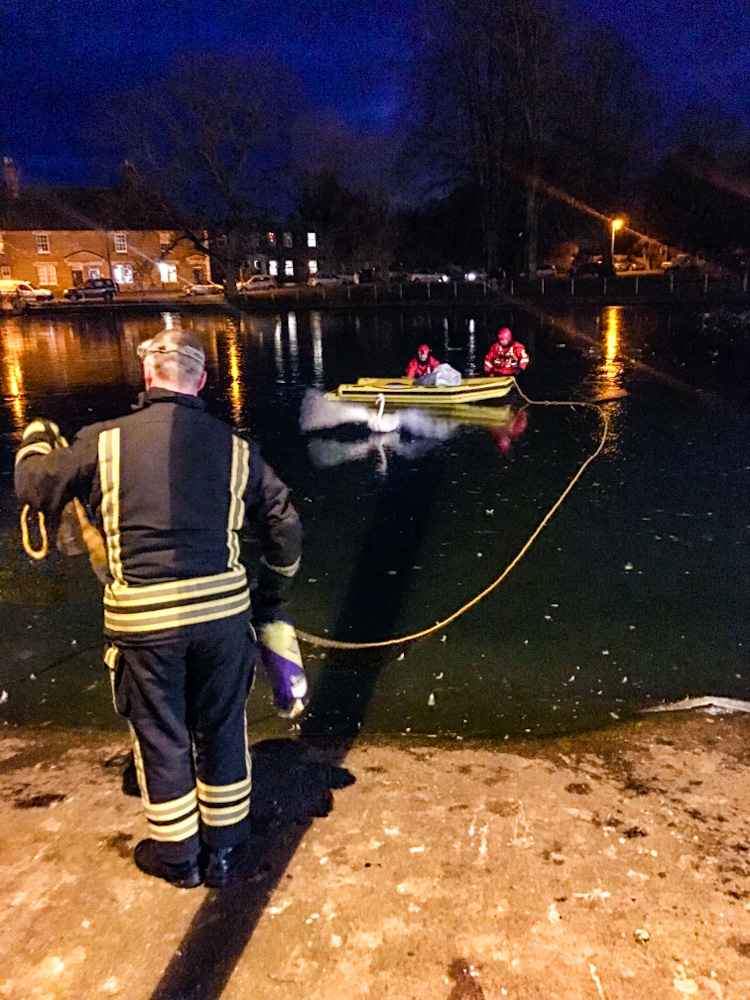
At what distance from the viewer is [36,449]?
9.29 feet

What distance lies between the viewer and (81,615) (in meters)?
6.03

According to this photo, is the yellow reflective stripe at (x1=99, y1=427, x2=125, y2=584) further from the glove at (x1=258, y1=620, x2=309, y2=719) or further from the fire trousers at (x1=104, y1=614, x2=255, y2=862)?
the glove at (x1=258, y1=620, x2=309, y2=719)

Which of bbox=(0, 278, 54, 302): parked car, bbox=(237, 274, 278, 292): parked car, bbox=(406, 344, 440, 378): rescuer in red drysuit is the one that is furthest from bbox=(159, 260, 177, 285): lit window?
bbox=(406, 344, 440, 378): rescuer in red drysuit

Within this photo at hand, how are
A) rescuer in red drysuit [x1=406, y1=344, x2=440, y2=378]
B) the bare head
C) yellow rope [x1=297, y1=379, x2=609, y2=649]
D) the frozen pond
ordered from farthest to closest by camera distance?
rescuer in red drysuit [x1=406, y1=344, x2=440, y2=378], yellow rope [x1=297, y1=379, x2=609, y2=649], the frozen pond, the bare head

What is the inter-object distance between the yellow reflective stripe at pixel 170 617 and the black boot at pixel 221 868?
0.88 meters

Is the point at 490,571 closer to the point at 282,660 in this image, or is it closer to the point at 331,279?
the point at 282,660

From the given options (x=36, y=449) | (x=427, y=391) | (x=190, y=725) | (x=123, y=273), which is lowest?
(x=427, y=391)

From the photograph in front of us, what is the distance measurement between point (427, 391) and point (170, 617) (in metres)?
11.0

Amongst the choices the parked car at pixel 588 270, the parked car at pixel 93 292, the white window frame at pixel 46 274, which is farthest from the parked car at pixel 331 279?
the white window frame at pixel 46 274

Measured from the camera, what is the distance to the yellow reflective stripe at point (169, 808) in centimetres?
287

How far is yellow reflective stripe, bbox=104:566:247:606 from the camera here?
8.87 feet

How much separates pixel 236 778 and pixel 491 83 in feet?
160

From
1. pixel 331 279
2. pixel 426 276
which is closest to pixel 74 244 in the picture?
pixel 331 279

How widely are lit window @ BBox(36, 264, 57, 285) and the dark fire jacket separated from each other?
6815cm
